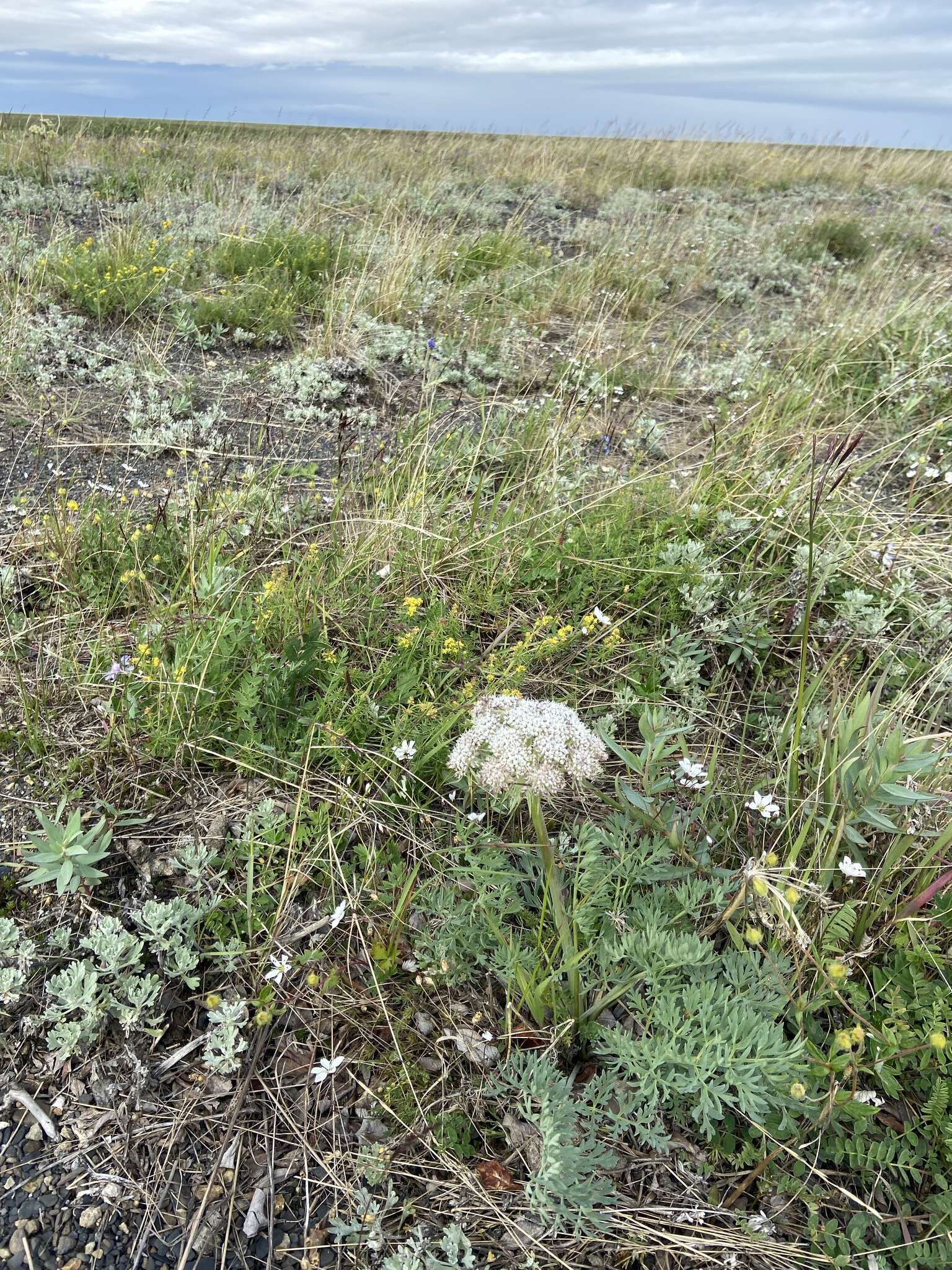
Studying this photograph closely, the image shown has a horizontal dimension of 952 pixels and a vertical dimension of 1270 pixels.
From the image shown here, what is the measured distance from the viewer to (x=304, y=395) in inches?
198

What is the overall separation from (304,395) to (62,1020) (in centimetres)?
400

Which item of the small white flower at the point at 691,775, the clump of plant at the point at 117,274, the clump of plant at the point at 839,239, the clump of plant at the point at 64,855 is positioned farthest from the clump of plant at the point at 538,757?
the clump of plant at the point at 839,239

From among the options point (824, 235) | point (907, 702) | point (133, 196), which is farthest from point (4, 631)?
point (824, 235)

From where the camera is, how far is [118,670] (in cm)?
259

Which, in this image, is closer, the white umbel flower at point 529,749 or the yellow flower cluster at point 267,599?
the white umbel flower at point 529,749

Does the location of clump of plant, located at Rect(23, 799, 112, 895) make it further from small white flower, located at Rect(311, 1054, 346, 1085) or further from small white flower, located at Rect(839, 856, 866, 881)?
small white flower, located at Rect(839, 856, 866, 881)

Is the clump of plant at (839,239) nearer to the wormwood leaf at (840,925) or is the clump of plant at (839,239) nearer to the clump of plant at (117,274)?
the clump of plant at (117,274)

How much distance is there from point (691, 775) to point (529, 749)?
0.77 metres

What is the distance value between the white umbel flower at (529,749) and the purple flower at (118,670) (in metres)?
1.26

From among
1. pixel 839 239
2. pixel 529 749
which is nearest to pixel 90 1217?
pixel 529 749

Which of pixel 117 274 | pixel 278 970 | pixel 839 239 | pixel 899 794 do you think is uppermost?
pixel 839 239

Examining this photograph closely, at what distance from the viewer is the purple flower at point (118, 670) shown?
8.34 feet

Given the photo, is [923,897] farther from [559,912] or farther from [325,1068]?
[325,1068]

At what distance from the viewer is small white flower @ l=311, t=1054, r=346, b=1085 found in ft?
6.22
